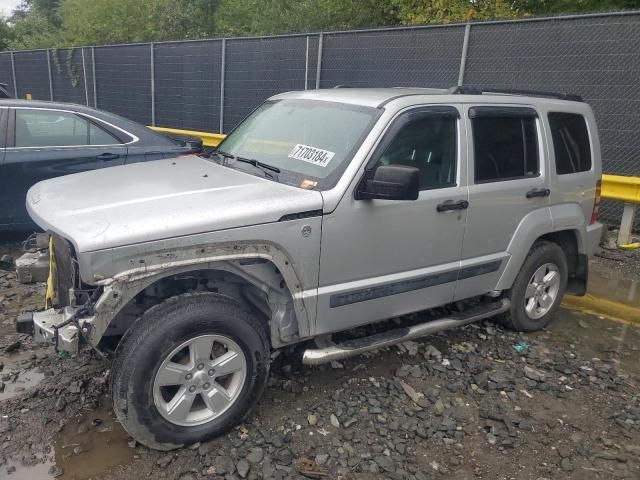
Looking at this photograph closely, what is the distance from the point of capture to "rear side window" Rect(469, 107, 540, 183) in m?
3.95

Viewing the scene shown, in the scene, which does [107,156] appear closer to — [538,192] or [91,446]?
[91,446]

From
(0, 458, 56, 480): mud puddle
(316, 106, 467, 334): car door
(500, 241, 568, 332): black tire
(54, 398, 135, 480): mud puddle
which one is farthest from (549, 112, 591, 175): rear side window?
(0, 458, 56, 480): mud puddle

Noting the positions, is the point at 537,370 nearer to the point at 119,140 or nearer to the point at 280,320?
the point at 280,320

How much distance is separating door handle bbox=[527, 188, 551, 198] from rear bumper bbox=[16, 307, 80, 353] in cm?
328

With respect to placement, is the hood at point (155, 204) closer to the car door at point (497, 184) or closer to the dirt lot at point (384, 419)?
the dirt lot at point (384, 419)

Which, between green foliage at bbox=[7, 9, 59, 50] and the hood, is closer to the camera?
the hood

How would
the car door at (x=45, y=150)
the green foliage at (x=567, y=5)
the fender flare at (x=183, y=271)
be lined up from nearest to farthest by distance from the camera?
the fender flare at (x=183, y=271) < the car door at (x=45, y=150) < the green foliage at (x=567, y=5)

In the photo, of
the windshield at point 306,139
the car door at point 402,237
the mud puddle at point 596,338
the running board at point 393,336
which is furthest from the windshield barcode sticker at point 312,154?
the mud puddle at point 596,338

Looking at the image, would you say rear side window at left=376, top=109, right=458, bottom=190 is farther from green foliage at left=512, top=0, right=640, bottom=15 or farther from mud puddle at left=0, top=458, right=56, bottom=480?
green foliage at left=512, top=0, right=640, bottom=15

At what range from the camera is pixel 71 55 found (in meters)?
16.0

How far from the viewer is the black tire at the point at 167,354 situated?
2789mm

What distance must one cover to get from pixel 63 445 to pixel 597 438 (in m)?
3.15

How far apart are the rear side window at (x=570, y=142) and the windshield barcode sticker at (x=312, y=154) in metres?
2.10

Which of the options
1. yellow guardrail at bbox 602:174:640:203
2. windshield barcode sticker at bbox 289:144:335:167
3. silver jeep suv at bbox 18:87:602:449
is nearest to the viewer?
silver jeep suv at bbox 18:87:602:449
